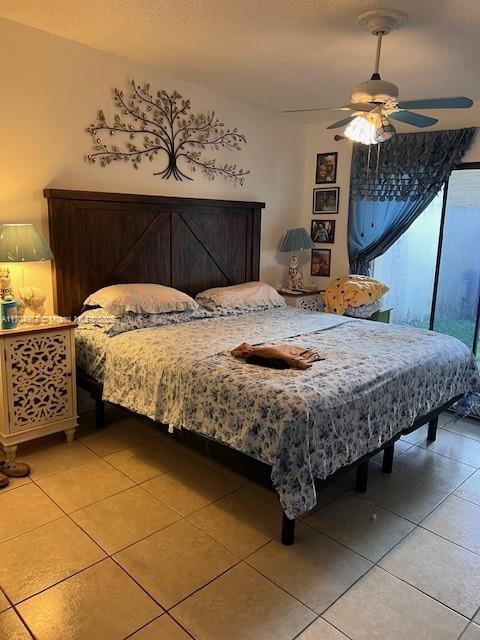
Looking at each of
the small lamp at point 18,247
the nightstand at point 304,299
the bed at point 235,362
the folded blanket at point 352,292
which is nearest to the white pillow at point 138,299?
the bed at point 235,362

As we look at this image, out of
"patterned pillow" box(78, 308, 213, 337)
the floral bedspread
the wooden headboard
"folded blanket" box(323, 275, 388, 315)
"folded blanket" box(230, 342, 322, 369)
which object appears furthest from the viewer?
"folded blanket" box(323, 275, 388, 315)

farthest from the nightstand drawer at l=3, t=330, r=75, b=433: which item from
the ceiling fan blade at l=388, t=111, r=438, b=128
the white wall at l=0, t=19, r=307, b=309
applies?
the ceiling fan blade at l=388, t=111, r=438, b=128

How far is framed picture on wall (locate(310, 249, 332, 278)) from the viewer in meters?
5.20

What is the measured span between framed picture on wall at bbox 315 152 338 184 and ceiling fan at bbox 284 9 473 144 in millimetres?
2210

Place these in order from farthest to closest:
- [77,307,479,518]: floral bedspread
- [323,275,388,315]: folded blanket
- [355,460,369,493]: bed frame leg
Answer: [323,275,388,315]: folded blanket < [355,460,369,493]: bed frame leg < [77,307,479,518]: floral bedspread

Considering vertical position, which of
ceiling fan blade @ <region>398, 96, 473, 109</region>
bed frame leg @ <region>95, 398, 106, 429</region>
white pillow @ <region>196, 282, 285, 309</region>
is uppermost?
ceiling fan blade @ <region>398, 96, 473, 109</region>

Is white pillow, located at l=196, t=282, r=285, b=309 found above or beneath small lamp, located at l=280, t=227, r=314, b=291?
beneath

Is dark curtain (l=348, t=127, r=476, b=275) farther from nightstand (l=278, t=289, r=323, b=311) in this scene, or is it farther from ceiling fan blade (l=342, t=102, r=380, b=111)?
ceiling fan blade (l=342, t=102, r=380, b=111)

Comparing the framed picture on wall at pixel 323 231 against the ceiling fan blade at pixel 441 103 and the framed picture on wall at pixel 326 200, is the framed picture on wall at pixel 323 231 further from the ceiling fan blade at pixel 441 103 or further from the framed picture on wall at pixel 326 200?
the ceiling fan blade at pixel 441 103

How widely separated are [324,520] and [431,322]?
8.54 feet

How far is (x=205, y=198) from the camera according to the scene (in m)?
4.38

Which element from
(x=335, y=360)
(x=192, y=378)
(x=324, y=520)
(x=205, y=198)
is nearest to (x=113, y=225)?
(x=205, y=198)

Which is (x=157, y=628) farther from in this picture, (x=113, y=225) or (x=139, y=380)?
(x=113, y=225)

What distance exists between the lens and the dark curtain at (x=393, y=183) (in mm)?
4191
